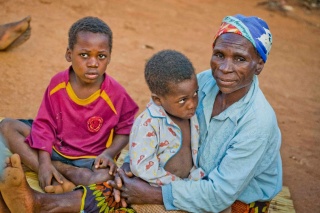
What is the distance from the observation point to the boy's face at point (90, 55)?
11.3 ft

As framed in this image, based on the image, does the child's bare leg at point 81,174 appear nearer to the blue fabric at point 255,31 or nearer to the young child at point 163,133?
the young child at point 163,133

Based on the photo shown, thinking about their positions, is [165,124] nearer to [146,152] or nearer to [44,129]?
[146,152]

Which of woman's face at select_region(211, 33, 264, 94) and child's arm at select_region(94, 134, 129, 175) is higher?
woman's face at select_region(211, 33, 264, 94)

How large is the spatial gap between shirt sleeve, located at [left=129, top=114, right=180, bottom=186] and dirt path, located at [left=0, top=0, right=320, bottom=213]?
5.67 ft

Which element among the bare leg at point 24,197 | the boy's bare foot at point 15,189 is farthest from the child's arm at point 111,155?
the boy's bare foot at point 15,189

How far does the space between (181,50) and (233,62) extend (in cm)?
453

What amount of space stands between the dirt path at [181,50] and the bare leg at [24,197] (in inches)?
80.6

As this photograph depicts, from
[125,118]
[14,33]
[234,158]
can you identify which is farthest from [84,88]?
[14,33]

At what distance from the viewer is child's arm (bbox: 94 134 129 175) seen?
351 centimetres

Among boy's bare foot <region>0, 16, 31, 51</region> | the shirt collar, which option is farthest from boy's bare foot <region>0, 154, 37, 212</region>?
boy's bare foot <region>0, 16, 31, 51</region>

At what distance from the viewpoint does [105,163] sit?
352 cm

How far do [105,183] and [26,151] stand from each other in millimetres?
698

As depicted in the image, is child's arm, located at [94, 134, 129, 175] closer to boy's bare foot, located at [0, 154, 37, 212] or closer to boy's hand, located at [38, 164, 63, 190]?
boy's hand, located at [38, 164, 63, 190]

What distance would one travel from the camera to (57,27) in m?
7.43
